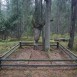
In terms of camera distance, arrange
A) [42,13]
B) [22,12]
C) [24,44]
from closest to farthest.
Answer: [42,13]
[24,44]
[22,12]

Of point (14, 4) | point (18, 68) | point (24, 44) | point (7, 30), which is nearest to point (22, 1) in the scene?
point (14, 4)

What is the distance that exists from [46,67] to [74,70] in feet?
3.58

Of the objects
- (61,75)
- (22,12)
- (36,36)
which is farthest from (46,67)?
(22,12)

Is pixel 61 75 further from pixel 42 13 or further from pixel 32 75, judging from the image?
pixel 42 13

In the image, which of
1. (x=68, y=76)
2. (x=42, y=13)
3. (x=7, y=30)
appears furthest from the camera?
(x=7, y=30)

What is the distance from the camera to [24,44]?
39.9 ft

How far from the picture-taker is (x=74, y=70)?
19.5 feet

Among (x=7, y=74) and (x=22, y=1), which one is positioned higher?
(x=22, y=1)

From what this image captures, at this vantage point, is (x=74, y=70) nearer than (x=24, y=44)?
Yes

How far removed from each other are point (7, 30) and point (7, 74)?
1367cm

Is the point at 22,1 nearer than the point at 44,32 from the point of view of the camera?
No

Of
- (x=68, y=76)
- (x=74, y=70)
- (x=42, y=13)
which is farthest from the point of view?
(x=42, y=13)

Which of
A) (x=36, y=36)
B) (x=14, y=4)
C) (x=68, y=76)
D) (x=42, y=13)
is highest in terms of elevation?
(x=14, y=4)

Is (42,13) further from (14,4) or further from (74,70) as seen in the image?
(14,4)
